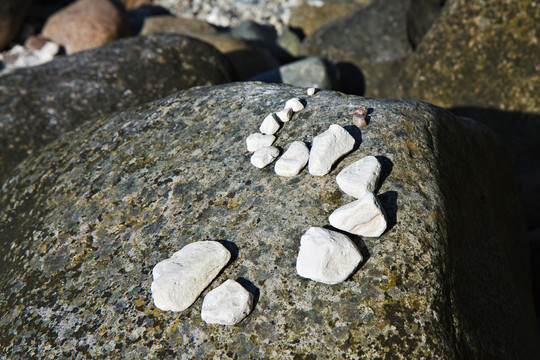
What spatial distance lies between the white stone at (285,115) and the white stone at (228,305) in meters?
0.73

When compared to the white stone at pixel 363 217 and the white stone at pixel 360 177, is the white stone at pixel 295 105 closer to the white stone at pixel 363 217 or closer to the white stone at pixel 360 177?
the white stone at pixel 360 177

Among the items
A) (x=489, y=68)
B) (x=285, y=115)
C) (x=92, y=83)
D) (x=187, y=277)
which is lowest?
(x=92, y=83)

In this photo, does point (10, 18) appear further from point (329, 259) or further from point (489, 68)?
point (329, 259)

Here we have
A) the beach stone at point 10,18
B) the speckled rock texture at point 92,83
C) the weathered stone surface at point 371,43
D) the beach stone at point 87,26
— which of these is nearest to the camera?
the speckled rock texture at point 92,83

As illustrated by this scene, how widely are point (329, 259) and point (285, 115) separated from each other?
0.70 metres

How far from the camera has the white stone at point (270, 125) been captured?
73.2 inches

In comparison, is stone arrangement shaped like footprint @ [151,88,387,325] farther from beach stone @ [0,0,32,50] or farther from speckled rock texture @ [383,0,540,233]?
beach stone @ [0,0,32,50]

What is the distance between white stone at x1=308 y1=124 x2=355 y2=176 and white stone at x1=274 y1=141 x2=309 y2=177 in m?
0.03

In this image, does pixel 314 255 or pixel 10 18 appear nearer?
pixel 314 255

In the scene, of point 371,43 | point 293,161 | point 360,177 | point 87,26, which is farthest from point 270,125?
point 87,26

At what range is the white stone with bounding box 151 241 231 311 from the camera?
1.46m

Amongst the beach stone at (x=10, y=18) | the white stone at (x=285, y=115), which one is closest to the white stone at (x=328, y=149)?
the white stone at (x=285, y=115)

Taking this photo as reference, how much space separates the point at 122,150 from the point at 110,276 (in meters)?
0.67

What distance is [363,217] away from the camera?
4.73 ft
